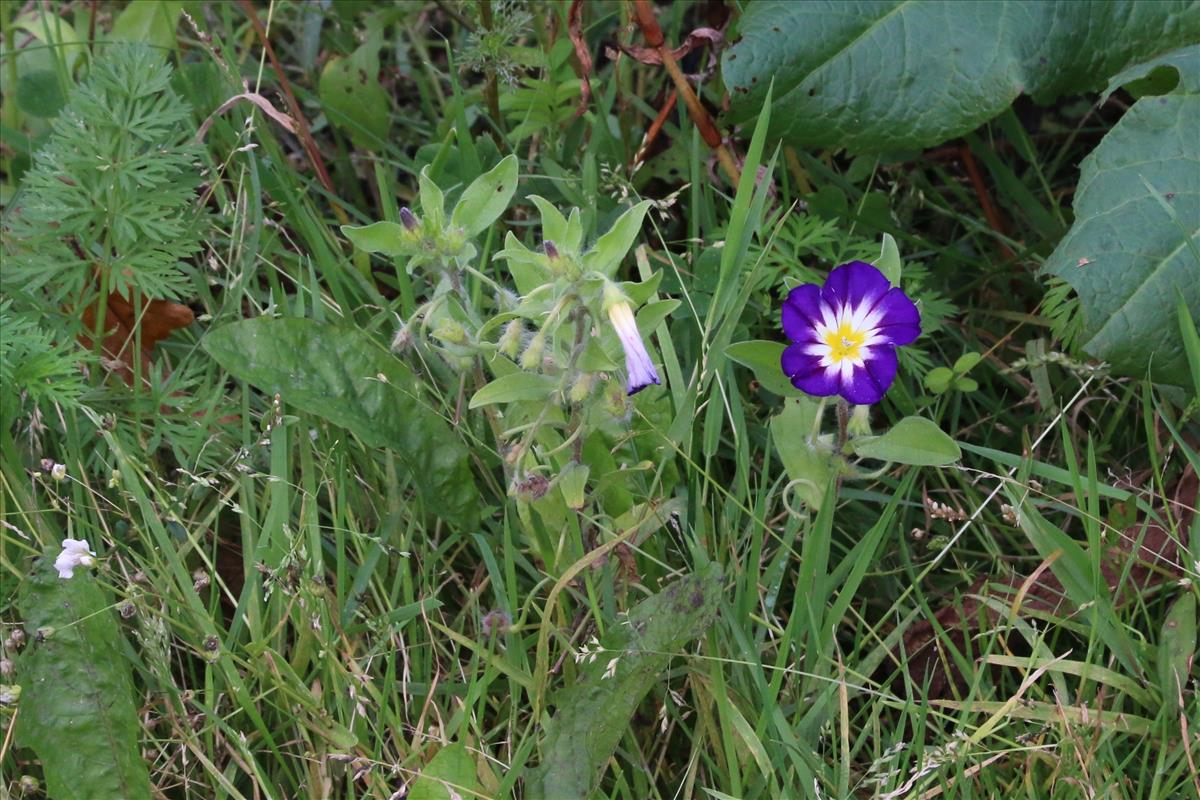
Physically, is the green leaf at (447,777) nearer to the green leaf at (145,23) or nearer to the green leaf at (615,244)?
the green leaf at (615,244)

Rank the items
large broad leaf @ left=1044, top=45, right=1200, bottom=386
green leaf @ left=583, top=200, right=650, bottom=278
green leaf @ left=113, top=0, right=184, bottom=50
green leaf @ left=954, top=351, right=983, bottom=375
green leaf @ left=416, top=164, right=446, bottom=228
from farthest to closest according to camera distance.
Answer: green leaf @ left=113, top=0, right=184, bottom=50 → green leaf @ left=954, top=351, right=983, bottom=375 → large broad leaf @ left=1044, top=45, right=1200, bottom=386 → green leaf @ left=416, top=164, right=446, bottom=228 → green leaf @ left=583, top=200, right=650, bottom=278

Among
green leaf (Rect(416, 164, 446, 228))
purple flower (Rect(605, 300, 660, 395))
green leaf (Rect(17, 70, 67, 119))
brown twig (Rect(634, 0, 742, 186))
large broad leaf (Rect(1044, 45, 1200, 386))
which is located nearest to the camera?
purple flower (Rect(605, 300, 660, 395))

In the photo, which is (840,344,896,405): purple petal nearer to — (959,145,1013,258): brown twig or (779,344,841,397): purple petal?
(779,344,841,397): purple petal

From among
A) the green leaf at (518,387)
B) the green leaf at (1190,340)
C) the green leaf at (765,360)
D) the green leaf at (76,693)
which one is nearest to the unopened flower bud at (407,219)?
the green leaf at (518,387)

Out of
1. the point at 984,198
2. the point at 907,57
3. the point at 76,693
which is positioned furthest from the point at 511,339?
the point at 984,198

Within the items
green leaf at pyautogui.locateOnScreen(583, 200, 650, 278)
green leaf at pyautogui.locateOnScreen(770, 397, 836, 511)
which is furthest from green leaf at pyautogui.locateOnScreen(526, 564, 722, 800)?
green leaf at pyautogui.locateOnScreen(583, 200, 650, 278)
